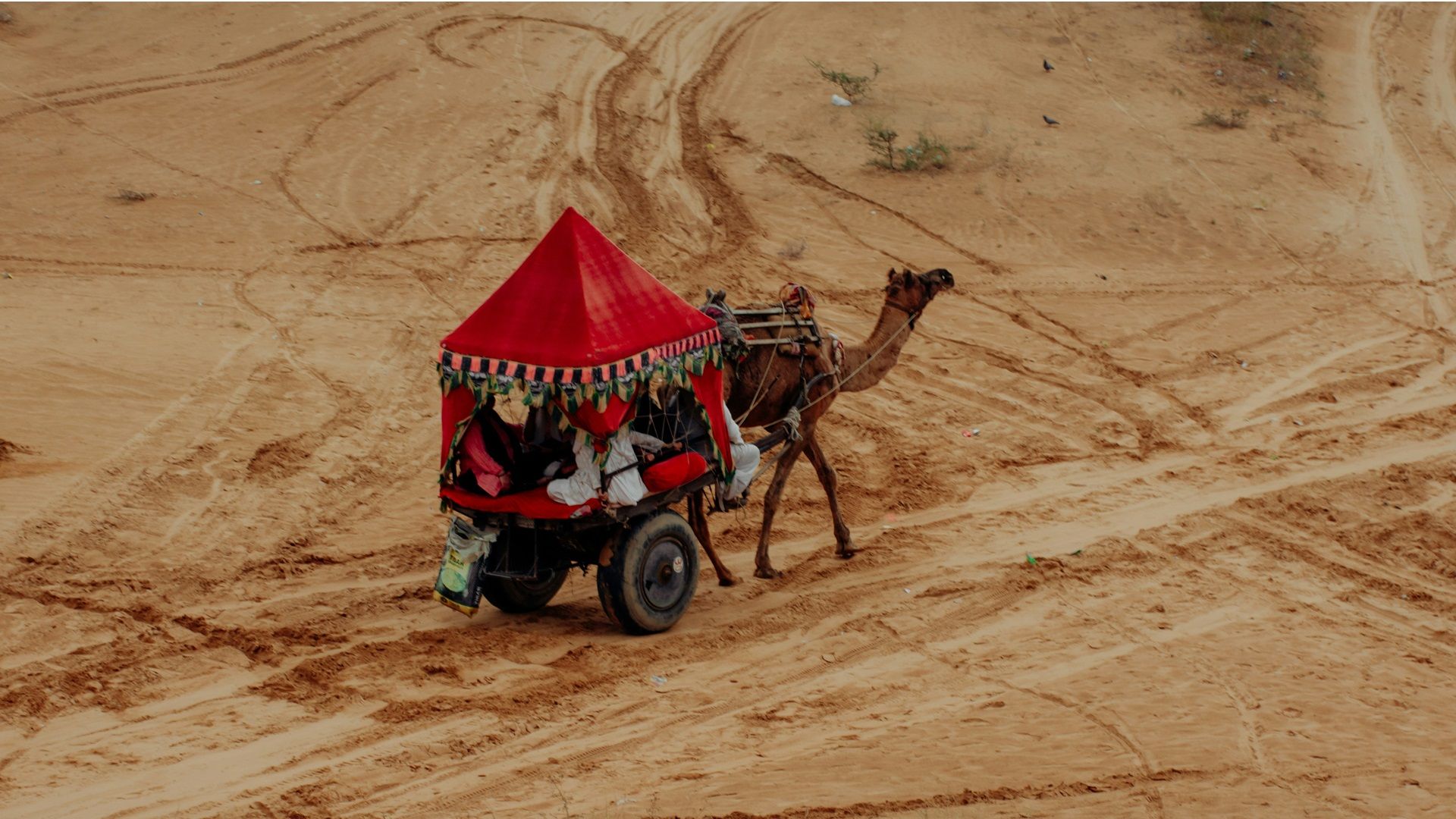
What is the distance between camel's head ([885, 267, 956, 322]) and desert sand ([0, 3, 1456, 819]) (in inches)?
77.5

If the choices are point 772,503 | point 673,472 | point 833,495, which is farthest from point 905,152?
point 673,472

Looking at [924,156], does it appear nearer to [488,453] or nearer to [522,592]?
[522,592]

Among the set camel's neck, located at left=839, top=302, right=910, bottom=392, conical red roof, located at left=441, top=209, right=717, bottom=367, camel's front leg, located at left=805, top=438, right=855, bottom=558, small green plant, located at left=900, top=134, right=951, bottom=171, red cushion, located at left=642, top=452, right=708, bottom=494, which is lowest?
camel's front leg, located at left=805, top=438, right=855, bottom=558

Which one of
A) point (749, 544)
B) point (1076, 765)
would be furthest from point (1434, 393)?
point (1076, 765)

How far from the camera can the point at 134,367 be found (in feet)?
43.4

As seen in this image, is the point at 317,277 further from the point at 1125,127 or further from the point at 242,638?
the point at 1125,127

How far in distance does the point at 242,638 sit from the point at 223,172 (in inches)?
452

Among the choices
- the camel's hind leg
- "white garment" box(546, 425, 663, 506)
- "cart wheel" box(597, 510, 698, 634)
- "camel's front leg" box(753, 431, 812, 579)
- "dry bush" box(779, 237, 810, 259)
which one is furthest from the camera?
"dry bush" box(779, 237, 810, 259)

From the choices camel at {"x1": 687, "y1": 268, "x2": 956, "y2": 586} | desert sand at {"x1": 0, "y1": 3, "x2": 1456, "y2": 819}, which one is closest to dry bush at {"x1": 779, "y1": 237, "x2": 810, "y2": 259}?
desert sand at {"x1": 0, "y1": 3, "x2": 1456, "y2": 819}

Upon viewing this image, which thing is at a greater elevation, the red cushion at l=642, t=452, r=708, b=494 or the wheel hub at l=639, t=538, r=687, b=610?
the red cushion at l=642, t=452, r=708, b=494

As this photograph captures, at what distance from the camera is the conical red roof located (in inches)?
321

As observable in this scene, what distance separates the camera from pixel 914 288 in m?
11.3

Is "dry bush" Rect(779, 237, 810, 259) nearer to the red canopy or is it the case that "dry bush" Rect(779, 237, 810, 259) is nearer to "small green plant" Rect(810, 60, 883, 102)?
"small green plant" Rect(810, 60, 883, 102)

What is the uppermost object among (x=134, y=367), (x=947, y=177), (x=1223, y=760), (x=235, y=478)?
(x=947, y=177)
